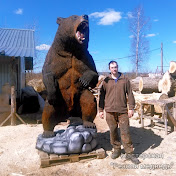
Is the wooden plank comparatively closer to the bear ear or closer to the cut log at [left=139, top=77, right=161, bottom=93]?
the bear ear

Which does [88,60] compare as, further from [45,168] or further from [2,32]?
[2,32]

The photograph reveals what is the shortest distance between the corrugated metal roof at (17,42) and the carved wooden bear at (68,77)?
3.34m

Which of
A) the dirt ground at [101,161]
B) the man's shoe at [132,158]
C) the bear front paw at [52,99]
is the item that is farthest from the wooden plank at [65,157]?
the bear front paw at [52,99]

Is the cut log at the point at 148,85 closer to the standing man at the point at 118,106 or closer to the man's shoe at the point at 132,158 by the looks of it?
the standing man at the point at 118,106

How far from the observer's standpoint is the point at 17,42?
26.5 feet

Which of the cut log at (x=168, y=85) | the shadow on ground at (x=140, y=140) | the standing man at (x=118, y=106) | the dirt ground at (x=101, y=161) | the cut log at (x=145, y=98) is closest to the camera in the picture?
the dirt ground at (x=101, y=161)

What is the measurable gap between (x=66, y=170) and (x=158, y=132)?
2.98m

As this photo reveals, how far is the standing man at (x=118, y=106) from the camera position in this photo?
3.14m

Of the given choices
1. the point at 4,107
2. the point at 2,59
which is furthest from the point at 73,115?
the point at 2,59

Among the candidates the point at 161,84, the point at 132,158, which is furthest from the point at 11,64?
the point at 161,84

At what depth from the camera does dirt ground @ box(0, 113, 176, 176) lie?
112 inches

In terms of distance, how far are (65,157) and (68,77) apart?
136 cm

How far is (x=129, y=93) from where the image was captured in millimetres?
3197

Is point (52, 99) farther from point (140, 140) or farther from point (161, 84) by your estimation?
point (161, 84)
